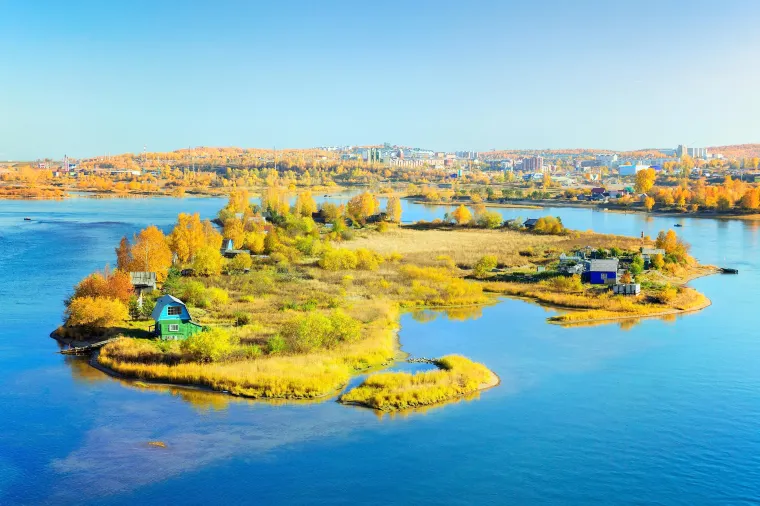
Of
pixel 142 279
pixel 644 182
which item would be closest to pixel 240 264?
pixel 142 279

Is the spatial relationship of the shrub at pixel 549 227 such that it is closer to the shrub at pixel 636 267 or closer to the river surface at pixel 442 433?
the shrub at pixel 636 267

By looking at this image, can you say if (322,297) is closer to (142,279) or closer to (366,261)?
(142,279)

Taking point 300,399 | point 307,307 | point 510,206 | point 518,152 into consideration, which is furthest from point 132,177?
point 518,152

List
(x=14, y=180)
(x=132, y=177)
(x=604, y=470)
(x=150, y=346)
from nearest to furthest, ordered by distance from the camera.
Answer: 1. (x=604, y=470)
2. (x=150, y=346)
3. (x=14, y=180)
4. (x=132, y=177)

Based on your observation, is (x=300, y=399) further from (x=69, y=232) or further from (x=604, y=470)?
(x=69, y=232)

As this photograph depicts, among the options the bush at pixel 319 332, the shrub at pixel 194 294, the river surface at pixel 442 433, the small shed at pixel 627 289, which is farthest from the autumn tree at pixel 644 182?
the bush at pixel 319 332

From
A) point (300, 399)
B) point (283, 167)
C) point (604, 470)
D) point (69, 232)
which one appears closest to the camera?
point (604, 470)
